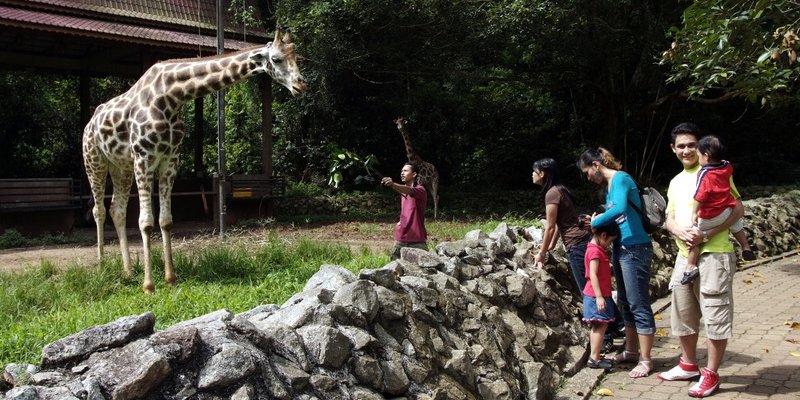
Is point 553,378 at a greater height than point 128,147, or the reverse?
point 128,147

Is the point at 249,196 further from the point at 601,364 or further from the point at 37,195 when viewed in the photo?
the point at 601,364

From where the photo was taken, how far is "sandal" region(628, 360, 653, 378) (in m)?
5.32

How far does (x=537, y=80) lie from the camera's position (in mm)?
18234

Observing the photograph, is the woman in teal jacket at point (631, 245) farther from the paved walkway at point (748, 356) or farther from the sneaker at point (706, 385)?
the sneaker at point (706, 385)

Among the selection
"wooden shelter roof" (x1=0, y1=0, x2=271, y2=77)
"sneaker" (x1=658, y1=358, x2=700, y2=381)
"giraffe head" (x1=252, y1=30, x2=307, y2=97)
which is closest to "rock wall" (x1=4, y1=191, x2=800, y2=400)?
"sneaker" (x1=658, y1=358, x2=700, y2=381)

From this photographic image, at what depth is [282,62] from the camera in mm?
6555

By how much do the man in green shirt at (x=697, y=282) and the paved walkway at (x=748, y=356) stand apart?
0.20m

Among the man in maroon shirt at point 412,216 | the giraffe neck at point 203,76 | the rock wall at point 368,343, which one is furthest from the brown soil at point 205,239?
the rock wall at point 368,343

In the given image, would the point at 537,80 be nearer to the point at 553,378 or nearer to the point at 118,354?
the point at 553,378

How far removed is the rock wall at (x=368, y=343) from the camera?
2.84 metres

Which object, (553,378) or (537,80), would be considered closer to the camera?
(553,378)

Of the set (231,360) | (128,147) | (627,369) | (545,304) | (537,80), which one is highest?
(537,80)

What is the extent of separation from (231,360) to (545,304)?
3.52 meters

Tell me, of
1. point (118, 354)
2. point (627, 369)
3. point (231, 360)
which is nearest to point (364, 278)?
point (231, 360)
